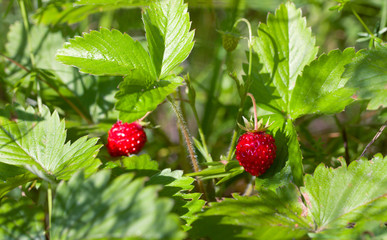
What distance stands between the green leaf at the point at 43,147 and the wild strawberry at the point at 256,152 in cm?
41

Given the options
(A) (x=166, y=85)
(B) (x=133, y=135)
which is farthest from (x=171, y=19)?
(B) (x=133, y=135)

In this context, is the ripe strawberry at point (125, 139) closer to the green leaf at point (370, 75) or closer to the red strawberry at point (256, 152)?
the red strawberry at point (256, 152)

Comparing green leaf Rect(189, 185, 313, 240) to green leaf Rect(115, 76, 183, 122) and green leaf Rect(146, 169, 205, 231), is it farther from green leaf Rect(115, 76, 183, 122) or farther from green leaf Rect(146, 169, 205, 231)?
green leaf Rect(115, 76, 183, 122)

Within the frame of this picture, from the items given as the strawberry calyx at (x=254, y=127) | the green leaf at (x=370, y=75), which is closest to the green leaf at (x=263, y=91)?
the strawberry calyx at (x=254, y=127)

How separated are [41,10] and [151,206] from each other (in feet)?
4.12

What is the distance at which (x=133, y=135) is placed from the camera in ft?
4.36

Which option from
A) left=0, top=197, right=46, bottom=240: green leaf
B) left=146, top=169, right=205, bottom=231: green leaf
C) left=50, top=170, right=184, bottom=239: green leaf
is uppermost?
left=50, top=170, right=184, bottom=239: green leaf

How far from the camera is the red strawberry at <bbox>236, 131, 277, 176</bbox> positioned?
109 cm

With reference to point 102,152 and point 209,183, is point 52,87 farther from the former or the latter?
point 209,183

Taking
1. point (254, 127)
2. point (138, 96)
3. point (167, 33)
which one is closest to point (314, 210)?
point (254, 127)

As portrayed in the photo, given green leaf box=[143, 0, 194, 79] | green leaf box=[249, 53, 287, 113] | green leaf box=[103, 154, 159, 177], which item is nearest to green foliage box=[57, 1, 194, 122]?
green leaf box=[143, 0, 194, 79]

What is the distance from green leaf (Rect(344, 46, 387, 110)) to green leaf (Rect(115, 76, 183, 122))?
0.51m

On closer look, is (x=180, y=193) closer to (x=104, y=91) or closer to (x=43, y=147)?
(x=43, y=147)

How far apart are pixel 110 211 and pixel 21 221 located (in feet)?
0.89
